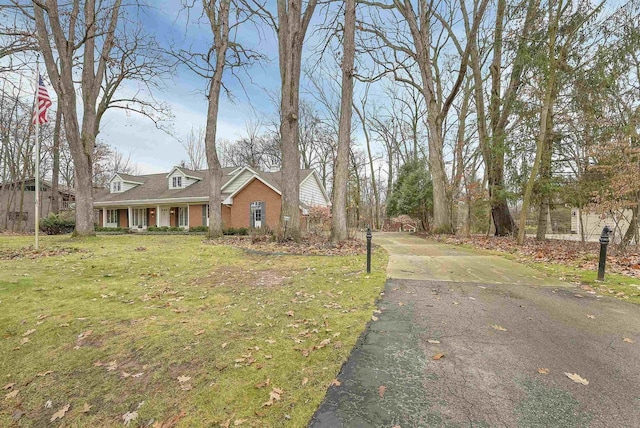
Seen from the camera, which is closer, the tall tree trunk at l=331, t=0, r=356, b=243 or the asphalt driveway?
the asphalt driveway

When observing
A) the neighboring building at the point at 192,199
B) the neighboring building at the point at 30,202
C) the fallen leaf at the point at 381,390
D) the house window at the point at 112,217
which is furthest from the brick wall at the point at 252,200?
the neighboring building at the point at 30,202

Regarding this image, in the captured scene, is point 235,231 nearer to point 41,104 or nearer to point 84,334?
point 41,104

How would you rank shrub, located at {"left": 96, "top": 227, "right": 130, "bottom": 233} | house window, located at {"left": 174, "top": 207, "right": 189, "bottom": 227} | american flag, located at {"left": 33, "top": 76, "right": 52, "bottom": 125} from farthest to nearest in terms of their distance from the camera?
1. shrub, located at {"left": 96, "top": 227, "right": 130, "bottom": 233}
2. house window, located at {"left": 174, "top": 207, "right": 189, "bottom": 227}
3. american flag, located at {"left": 33, "top": 76, "right": 52, "bottom": 125}

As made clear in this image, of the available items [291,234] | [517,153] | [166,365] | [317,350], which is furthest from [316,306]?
[517,153]

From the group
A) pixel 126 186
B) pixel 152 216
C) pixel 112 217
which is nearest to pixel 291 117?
pixel 152 216

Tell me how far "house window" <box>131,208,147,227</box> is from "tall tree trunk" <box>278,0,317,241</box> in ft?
67.3

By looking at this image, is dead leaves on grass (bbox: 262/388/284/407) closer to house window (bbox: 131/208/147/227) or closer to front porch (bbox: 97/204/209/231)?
front porch (bbox: 97/204/209/231)

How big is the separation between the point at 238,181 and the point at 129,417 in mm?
21671

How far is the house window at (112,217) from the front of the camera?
90.4 feet

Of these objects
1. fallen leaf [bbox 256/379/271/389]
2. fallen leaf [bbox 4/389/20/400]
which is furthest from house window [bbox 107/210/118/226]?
fallen leaf [bbox 256/379/271/389]

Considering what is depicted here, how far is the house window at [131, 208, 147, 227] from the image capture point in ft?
86.2

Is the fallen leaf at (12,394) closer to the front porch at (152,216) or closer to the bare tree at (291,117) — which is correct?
the bare tree at (291,117)

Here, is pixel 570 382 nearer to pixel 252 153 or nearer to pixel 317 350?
pixel 317 350

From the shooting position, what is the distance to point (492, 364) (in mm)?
2629
